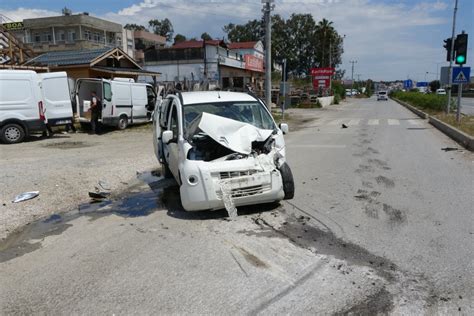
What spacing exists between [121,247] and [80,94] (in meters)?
16.1

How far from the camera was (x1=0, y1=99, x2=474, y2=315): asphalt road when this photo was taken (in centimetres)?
353

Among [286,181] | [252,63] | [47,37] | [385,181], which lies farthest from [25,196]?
[47,37]

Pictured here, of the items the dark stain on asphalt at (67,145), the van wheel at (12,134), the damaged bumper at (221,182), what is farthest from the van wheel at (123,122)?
the damaged bumper at (221,182)

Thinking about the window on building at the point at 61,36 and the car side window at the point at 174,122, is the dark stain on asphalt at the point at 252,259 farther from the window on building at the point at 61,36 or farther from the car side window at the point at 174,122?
the window on building at the point at 61,36

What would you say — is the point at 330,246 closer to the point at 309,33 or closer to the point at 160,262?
the point at 160,262

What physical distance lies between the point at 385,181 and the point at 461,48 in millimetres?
12160

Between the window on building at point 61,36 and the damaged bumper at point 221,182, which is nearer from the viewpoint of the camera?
the damaged bumper at point 221,182

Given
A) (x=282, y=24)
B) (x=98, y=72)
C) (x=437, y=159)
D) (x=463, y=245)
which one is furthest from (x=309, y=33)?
(x=463, y=245)

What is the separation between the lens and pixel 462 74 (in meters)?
17.9

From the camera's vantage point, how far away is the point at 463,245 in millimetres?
4688

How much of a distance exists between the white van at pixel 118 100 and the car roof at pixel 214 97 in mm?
10135

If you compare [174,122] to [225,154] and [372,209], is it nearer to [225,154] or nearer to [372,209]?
[225,154]

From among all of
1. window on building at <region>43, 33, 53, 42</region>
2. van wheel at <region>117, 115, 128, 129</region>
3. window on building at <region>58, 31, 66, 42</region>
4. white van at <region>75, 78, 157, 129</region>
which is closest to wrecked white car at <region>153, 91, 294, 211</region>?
white van at <region>75, 78, 157, 129</region>

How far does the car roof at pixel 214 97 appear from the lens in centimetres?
714
